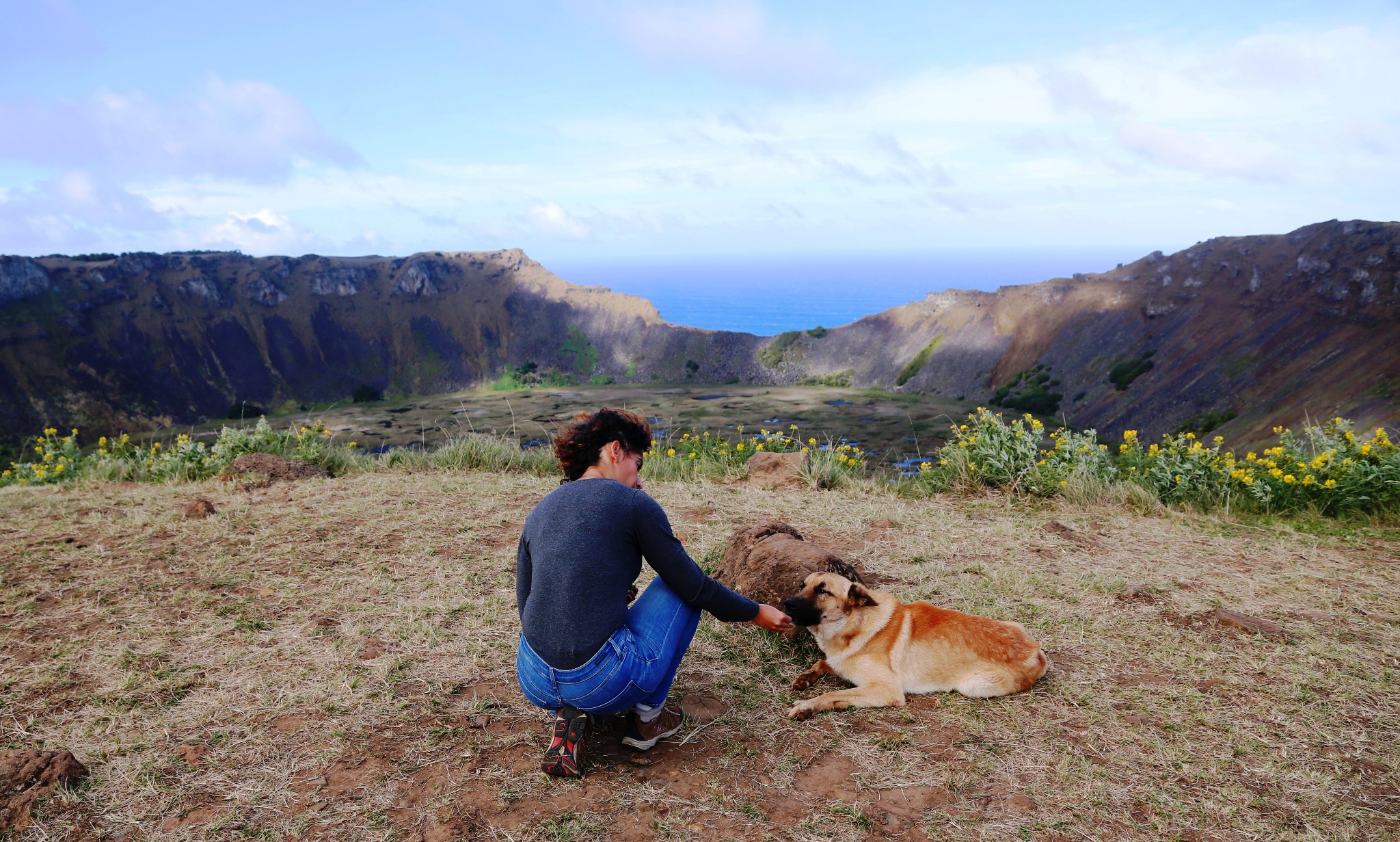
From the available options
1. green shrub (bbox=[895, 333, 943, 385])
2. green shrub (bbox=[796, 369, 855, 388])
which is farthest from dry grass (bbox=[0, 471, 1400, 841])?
green shrub (bbox=[796, 369, 855, 388])

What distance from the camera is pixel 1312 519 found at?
7.09 meters

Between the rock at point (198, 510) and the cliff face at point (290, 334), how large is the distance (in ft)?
206

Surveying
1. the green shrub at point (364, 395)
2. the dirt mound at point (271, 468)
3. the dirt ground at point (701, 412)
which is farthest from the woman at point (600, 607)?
the green shrub at point (364, 395)

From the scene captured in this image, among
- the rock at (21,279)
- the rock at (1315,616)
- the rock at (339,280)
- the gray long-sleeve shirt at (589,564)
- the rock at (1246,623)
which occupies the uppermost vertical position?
the rock at (339,280)

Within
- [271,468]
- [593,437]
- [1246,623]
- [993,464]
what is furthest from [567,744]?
[271,468]

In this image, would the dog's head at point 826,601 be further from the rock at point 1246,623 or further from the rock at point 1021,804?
the rock at point 1246,623

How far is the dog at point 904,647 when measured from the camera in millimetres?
3730

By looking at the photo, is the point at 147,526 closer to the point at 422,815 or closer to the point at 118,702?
the point at 118,702

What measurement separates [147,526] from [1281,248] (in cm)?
4715

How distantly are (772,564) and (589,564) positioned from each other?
207 centimetres

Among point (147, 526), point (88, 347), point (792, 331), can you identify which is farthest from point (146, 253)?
point (147, 526)

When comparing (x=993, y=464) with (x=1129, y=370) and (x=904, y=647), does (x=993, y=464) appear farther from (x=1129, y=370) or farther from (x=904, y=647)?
(x=1129, y=370)

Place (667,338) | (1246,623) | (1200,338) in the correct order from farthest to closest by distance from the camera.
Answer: (667,338) → (1200,338) → (1246,623)

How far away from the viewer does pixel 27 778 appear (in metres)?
2.90
